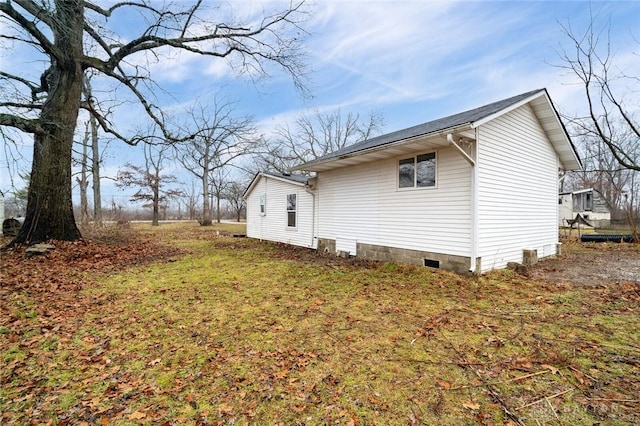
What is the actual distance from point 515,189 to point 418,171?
8.98 feet

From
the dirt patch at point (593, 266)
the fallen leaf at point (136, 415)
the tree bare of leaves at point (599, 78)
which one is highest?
the tree bare of leaves at point (599, 78)

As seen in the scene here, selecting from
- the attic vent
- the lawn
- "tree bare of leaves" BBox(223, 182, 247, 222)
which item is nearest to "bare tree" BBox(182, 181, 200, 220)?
"tree bare of leaves" BBox(223, 182, 247, 222)

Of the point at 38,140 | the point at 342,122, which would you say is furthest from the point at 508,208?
the point at 342,122

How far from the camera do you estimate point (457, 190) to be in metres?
6.46

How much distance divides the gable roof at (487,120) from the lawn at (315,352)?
3.31m

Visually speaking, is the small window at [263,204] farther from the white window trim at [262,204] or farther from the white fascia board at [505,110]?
the white fascia board at [505,110]

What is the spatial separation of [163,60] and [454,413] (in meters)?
12.1

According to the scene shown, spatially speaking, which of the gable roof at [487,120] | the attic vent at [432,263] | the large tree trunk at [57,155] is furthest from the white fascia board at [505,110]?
the large tree trunk at [57,155]

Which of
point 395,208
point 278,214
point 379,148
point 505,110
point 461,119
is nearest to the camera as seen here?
point 505,110

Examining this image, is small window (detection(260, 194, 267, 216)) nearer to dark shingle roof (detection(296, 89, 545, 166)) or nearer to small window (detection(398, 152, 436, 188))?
dark shingle roof (detection(296, 89, 545, 166))

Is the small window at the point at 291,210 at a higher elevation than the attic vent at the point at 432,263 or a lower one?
higher

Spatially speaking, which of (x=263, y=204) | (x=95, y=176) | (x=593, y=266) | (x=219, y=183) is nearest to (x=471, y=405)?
(x=593, y=266)

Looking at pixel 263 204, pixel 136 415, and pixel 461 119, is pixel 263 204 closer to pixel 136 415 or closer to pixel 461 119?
pixel 461 119

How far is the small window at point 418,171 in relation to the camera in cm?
700
